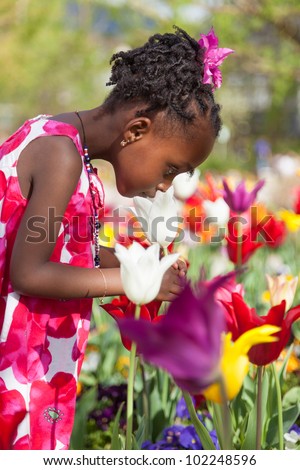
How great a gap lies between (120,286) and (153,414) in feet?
2.34

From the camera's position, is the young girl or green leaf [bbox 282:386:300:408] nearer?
the young girl

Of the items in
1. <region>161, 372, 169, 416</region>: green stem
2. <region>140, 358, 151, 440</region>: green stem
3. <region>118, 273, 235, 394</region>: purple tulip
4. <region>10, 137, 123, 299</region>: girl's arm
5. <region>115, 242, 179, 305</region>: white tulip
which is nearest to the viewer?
<region>118, 273, 235, 394</region>: purple tulip

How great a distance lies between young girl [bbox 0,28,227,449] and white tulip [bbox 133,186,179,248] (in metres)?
0.06

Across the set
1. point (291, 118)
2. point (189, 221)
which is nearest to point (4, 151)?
point (189, 221)

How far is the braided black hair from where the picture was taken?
150cm

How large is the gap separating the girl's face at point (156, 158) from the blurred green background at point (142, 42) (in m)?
6.70

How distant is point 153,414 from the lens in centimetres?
199

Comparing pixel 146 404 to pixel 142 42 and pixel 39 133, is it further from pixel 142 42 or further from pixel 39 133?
pixel 142 42

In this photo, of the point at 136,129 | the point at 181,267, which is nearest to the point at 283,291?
the point at 181,267

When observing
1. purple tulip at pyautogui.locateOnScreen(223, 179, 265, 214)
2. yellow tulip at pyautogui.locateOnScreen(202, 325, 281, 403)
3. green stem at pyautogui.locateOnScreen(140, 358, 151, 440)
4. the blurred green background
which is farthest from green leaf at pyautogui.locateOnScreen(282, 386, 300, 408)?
the blurred green background

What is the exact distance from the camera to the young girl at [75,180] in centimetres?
145

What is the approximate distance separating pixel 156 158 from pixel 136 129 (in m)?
0.07

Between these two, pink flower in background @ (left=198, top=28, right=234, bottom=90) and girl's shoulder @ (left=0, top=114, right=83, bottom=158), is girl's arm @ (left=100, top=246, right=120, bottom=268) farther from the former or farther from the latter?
pink flower in background @ (left=198, top=28, right=234, bottom=90)
